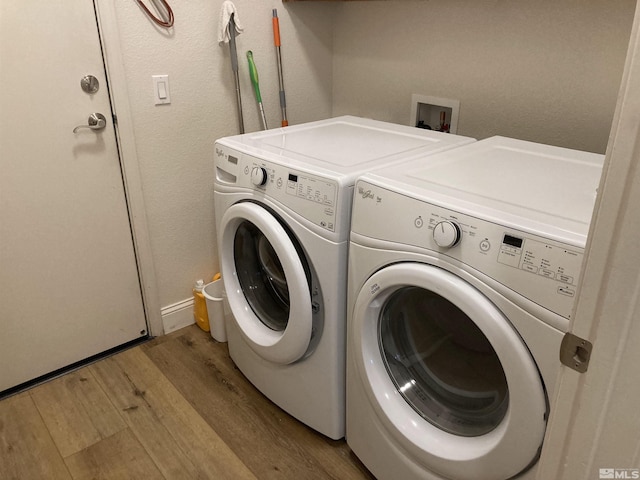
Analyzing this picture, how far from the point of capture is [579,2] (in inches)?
60.5

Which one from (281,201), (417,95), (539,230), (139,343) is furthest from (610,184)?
(139,343)

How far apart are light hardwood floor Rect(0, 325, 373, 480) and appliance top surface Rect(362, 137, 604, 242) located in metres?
0.91

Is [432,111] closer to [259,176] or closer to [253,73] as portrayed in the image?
[253,73]

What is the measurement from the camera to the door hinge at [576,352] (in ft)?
2.04

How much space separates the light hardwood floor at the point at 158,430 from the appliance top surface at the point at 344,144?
0.89 metres

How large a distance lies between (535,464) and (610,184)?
726mm

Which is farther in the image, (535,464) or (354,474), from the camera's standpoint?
(354,474)

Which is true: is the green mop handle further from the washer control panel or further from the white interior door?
the washer control panel

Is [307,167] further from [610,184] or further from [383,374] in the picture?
[610,184]

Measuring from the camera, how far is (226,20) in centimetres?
193

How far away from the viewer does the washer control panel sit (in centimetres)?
93

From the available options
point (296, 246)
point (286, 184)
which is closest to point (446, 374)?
point (296, 246)

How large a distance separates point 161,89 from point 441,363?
4.57ft

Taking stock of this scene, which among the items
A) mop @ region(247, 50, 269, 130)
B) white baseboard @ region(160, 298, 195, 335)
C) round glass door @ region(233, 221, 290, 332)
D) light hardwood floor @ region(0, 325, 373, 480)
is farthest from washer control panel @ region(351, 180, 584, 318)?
white baseboard @ region(160, 298, 195, 335)
